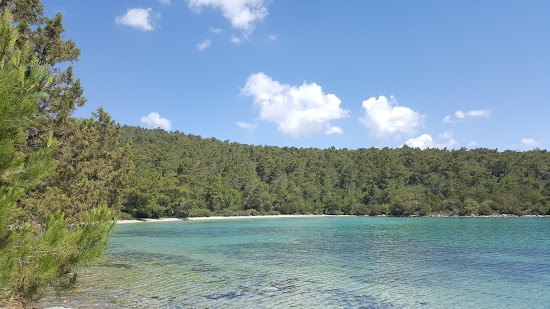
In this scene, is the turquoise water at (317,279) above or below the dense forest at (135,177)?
below

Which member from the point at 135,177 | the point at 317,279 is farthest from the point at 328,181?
the point at 317,279

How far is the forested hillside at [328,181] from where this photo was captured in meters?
67.2

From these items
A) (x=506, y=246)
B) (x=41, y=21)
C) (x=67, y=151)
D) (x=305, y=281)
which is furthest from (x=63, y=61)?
(x=506, y=246)

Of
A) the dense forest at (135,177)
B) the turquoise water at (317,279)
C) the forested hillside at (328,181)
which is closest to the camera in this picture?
the dense forest at (135,177)

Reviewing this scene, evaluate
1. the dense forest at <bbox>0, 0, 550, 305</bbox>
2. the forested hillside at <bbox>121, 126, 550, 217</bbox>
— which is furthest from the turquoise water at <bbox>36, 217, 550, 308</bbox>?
the forested hillside at <bbox>121, 126, 550, 217</bbox>

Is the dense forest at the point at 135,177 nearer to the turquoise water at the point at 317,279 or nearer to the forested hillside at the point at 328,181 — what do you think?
the forested hillside at the point at 328,181

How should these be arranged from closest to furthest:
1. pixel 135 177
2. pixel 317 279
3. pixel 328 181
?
pixel 317 279 → pixel 135 177 → pixel 328 181

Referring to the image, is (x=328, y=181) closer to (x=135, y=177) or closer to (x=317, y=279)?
(x=135, y=177)

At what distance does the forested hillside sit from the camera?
6719 cm

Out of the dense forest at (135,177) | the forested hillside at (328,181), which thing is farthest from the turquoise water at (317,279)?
the forested hillside at (328,181)

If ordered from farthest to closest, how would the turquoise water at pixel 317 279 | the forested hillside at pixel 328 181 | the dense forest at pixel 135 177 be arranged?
the forested hillside at pixel 328 181 → the turquoise water at pixel 317 279 → the dense forest at pixel 135 177

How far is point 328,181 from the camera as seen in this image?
322ft

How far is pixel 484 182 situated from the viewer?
3214 inches

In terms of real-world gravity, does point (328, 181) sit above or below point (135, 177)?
above
